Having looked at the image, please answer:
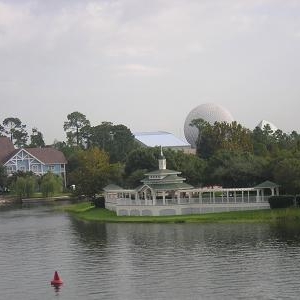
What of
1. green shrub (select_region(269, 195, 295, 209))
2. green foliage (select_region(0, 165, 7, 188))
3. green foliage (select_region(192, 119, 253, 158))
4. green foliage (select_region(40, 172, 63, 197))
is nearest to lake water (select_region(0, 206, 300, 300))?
green shrub (select_region(269, 195, 295, 209))

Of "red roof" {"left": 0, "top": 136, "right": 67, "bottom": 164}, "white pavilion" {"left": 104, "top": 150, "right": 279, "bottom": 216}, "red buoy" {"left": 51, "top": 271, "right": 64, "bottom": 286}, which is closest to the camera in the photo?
"red buoy" {"left": 51, "top": 271, "right": 64, "bottom": 286}

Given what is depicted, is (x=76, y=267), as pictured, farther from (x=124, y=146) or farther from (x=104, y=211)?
(x=124, y=146)

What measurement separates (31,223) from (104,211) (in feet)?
36.6

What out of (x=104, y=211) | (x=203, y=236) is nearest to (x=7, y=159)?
(x=104, y=211)

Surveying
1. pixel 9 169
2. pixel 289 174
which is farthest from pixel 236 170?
pixel 9 169

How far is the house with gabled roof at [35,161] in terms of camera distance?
493 feet

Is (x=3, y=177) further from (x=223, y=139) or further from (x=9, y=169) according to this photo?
(x=223, y=139)

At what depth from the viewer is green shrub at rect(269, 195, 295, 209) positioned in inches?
2517

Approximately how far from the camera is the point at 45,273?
3747cm

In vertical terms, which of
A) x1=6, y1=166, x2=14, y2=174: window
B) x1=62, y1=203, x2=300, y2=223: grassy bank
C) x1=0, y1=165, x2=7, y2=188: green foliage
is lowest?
x1=62, y1=203, x2=300, y2=223: grassy bank

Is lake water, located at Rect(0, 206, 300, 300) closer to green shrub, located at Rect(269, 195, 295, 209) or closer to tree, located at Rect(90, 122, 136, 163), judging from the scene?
green shrub, located at Rect(269, 195, 295, 209)

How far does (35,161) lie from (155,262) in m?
115

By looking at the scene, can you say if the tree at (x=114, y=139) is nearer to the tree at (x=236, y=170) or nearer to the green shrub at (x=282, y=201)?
the tree at (x=236, y=170)

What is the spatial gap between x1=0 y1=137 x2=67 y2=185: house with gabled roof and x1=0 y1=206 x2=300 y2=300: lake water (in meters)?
91.0
